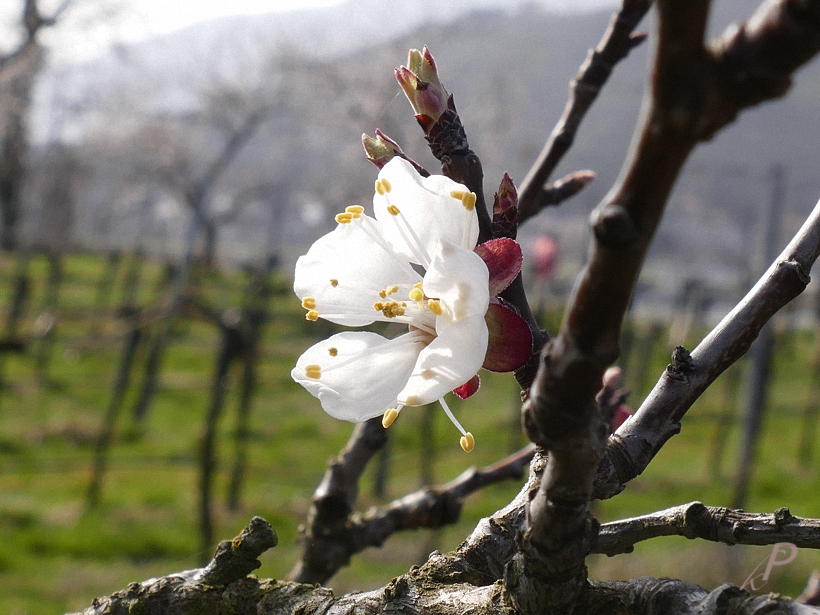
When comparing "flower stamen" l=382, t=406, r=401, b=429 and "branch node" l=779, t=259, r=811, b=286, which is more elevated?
"branch node" l=779, t=259, r=811, b=286

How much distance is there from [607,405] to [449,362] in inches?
20.5

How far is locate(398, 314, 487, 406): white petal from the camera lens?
0.64 m

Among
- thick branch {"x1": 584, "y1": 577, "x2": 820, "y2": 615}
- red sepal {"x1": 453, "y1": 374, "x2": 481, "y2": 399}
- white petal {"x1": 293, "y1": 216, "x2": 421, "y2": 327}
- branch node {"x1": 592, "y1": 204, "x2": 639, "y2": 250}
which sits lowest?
thick branch {"x1": 584, "y1": 577, "x2": 820, "y2": 615}

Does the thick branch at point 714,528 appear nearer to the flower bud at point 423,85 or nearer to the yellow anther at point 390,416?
the yellow anther at point 390,416

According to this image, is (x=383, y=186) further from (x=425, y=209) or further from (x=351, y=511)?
(x=351, y=511)

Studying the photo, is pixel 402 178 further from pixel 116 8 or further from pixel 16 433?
pixel 116 8

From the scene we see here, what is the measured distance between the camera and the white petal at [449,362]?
25.0 inches

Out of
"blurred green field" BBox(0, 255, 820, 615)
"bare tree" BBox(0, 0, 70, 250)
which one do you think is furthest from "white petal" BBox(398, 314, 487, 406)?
"bare tree" BBox(0, 0, 70, 250)

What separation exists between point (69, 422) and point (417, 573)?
23.0 ft

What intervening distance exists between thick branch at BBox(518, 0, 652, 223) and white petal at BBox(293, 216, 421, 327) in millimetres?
397

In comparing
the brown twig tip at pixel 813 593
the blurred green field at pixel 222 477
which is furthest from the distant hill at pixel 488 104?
the brown twig tip at pixel 813 593

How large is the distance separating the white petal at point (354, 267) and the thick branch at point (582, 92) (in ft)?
1.30

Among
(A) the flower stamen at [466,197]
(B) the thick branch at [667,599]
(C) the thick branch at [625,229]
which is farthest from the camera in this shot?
(A) the flower stamen at [466,197]

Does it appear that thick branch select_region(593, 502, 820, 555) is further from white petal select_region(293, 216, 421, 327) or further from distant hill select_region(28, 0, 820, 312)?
distant hill select_region(28, 0, 820, 312)
